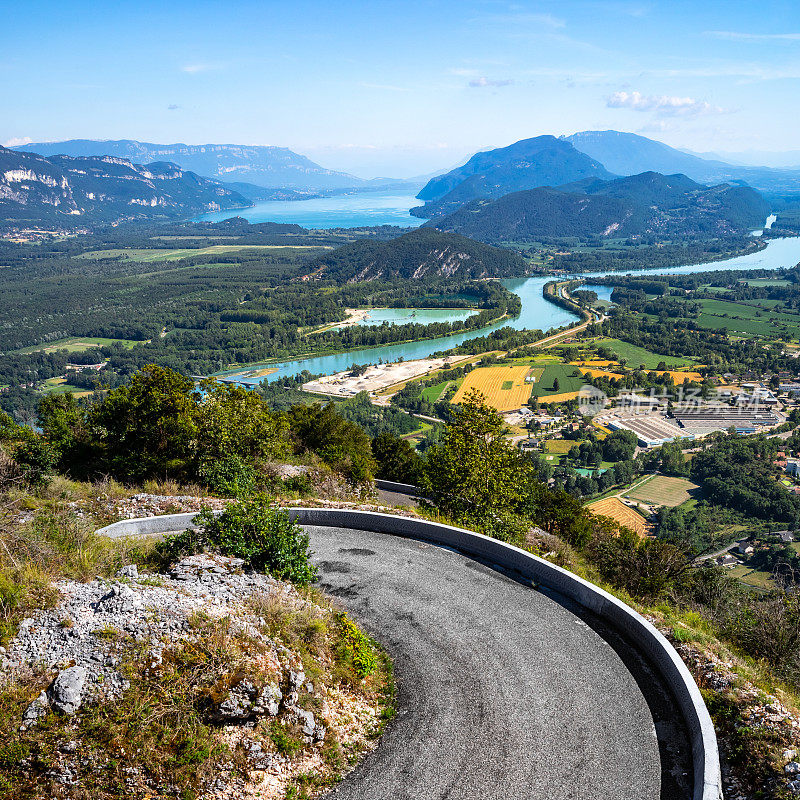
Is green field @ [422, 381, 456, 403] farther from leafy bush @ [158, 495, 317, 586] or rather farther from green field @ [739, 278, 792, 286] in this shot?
green field @ [739, 278, 792, 286]

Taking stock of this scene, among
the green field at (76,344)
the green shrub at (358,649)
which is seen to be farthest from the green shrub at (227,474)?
the green field at (76,344)

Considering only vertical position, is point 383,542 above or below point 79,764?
below

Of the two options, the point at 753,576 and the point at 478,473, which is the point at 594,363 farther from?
the point at 478,473

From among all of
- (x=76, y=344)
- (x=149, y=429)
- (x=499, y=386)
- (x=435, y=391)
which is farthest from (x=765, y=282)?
(x=76, y=344)

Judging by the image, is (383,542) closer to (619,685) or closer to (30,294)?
(619,685)

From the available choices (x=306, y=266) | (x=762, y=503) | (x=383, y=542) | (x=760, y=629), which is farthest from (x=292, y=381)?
(x=306, y=266)
